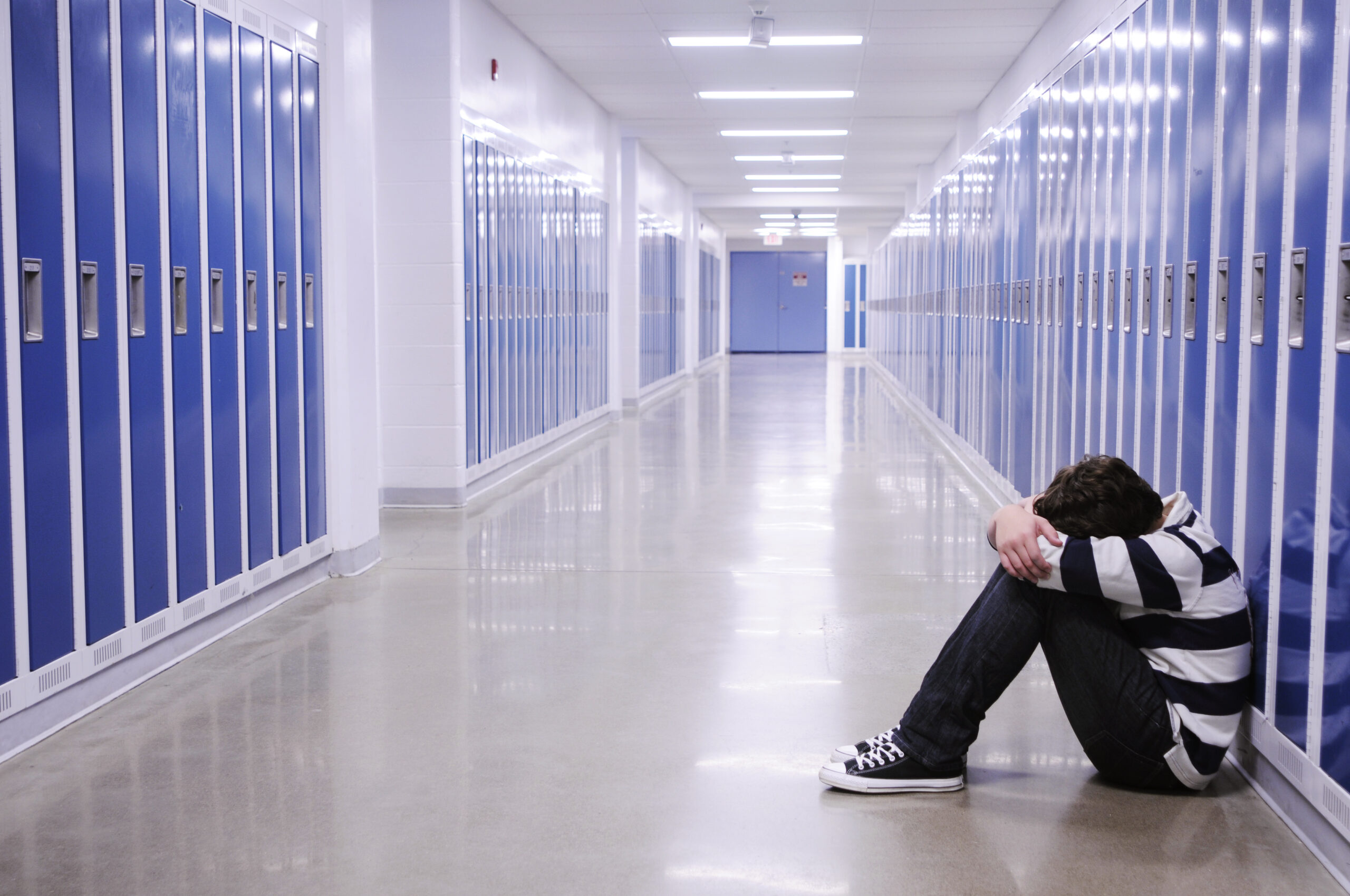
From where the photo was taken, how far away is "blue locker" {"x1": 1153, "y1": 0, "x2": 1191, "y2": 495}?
3.33m

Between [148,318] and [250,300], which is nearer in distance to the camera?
[148,318]

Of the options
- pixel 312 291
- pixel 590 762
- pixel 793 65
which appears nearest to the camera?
pixel 590 762

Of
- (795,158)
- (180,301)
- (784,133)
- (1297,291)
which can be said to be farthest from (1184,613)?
(795,158)

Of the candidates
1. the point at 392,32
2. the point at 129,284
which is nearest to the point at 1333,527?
the point at 129,284

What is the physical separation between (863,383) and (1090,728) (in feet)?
53.2

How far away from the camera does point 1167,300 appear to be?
11.4 feet

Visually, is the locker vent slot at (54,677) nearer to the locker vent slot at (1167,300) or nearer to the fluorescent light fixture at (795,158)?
the locker vent slot at (1167,300)

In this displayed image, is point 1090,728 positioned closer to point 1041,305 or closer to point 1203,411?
point 1203,411

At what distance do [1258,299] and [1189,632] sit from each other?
73 centimetres

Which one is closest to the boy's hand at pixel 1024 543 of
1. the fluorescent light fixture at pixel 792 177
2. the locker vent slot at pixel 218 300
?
the locker vent slot at pixel 218 300

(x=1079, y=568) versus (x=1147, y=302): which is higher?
(x=1147, y=302)

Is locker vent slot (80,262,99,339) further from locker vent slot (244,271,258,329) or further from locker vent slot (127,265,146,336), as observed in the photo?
locker vent slot (244,271,258,329)

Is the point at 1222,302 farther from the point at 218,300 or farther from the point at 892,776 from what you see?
the point at 218,300

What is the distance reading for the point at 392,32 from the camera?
6875mm
